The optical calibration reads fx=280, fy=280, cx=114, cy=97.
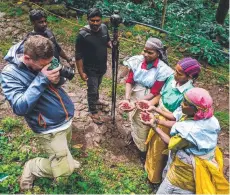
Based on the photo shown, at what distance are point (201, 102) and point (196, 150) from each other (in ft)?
1.72

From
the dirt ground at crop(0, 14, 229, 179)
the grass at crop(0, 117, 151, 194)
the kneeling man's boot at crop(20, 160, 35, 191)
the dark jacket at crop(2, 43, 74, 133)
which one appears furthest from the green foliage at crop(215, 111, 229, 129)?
the kneeling man's boot at crop(20, 160, 35, 191)

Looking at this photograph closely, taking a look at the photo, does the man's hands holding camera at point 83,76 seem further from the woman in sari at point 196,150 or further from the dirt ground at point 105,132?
the woman in sari at point 196,150

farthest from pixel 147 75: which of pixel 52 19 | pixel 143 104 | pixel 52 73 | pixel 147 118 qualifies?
pixel 52 19

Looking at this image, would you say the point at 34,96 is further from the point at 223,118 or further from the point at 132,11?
the point at 132,11

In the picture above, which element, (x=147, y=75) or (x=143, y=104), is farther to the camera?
(x=147, y=75)

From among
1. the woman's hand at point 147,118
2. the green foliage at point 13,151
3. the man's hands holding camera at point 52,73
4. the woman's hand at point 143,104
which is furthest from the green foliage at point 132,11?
the man's hands holding camera at point 52,73

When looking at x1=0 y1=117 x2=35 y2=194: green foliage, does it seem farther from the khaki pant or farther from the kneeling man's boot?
the khaki pant

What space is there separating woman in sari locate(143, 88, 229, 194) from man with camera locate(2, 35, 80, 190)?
1.20m

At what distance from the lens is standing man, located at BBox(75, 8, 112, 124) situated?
420 centimetres

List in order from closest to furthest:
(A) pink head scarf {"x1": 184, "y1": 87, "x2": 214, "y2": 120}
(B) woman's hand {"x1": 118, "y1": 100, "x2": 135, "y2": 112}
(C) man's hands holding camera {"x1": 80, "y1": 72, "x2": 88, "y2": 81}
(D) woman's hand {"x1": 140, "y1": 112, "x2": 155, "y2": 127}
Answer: (A) pink head scarf {"x1": 184, "y1": 87, "x2": 214, "y2": 120} → (D) woman's hand {"x1": 140, "y1": 112, "x2": 155, "y2": 127} → (B) woman's hand {"x1": 118, "y1": 100, "x2": 135, "y2": 112} → (C) man's hands holding camera {"x1": 80, "y1": 72, "x2": 88, "y2": 81}

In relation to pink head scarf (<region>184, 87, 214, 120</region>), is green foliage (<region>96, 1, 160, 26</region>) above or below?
below

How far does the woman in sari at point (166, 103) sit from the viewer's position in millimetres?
3299

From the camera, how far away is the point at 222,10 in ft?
30.4

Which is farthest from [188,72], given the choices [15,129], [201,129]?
[15,129]
